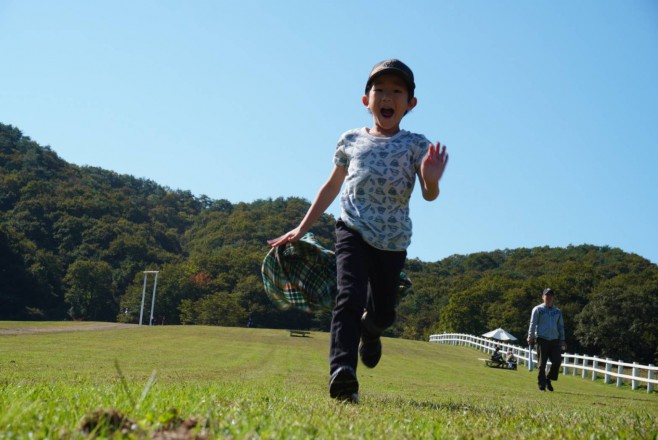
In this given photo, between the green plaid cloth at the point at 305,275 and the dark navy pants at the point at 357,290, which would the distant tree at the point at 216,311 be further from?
the dark navy pants at the point at 357,290

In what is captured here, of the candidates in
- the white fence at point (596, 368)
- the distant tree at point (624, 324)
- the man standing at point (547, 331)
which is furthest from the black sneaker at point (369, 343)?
the distant tree at point (624, 324)

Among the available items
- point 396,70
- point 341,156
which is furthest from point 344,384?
point 396,70

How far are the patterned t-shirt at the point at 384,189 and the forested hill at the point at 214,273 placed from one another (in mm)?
59588

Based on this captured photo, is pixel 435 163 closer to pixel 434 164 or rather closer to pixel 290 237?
pixel 434 164

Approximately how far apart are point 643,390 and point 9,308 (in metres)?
77.0

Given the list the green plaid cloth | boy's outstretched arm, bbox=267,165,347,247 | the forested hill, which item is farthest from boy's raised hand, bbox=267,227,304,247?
the forested hill

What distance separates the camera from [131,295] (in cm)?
9425

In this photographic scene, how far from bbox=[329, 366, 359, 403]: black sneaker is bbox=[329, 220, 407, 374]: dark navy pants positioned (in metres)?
0.07

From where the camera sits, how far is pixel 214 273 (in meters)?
101

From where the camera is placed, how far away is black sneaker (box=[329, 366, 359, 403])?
4.09 metres

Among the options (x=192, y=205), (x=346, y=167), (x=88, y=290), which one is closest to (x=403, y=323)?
(x=88, y=290)

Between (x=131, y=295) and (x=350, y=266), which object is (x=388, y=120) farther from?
(x=131, y=295)

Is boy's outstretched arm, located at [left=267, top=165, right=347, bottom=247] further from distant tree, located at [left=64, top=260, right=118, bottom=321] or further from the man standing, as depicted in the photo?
distant tree, located at [left=64, top=260, right=118, bottom=321]

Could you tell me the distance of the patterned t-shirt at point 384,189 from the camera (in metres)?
4.51
